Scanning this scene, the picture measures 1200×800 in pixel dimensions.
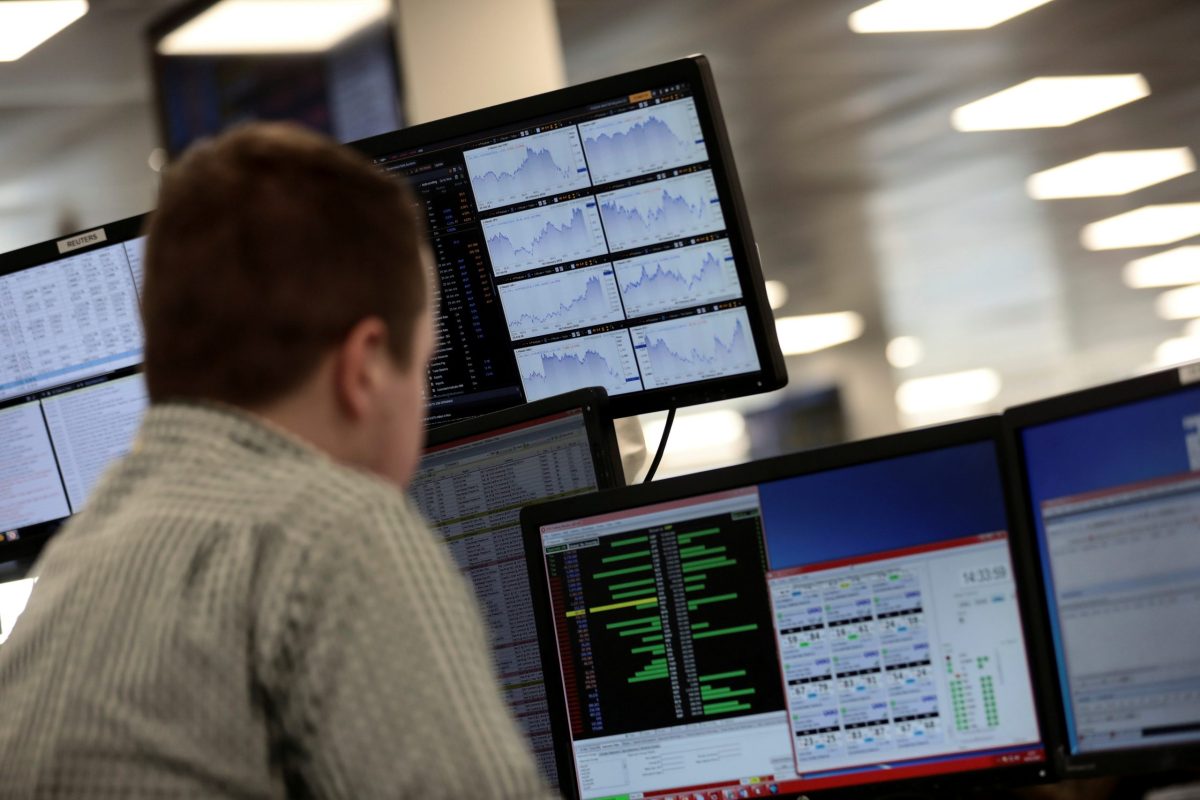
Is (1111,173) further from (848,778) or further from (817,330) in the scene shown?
(848,778)

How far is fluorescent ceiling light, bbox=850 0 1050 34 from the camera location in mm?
6273

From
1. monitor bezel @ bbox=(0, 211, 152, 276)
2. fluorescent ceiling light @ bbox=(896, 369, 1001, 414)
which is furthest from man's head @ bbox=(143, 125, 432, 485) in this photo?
fluorescent ceiling light @ bbox=(896, 369, 1001, 414)

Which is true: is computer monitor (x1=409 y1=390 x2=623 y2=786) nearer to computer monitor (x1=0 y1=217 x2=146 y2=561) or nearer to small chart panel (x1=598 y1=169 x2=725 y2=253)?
small chart panel (x1=598 y1=169 x2=725 y2=253)

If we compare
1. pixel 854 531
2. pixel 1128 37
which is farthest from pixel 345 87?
pixel 1128 37

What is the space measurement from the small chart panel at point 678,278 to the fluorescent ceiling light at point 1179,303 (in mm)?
13996

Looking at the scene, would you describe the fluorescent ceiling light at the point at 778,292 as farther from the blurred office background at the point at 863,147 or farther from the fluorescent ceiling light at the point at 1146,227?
the fluorescent ceiling light at the point at 1146,227

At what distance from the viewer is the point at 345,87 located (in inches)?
170

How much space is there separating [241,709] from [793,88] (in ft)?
21.6

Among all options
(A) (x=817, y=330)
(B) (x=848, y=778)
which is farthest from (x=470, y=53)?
(A) (x=817, y=330)

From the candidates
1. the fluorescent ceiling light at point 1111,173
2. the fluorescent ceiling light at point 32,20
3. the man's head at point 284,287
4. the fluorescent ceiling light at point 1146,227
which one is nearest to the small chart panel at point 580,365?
the man's head at point 284,287

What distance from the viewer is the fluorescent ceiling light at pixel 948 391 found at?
17172mm

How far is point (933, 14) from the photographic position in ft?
21.1

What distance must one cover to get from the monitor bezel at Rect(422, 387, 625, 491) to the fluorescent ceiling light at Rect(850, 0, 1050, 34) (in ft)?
15.6

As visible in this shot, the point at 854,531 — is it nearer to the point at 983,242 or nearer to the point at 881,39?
the point at 881,39
